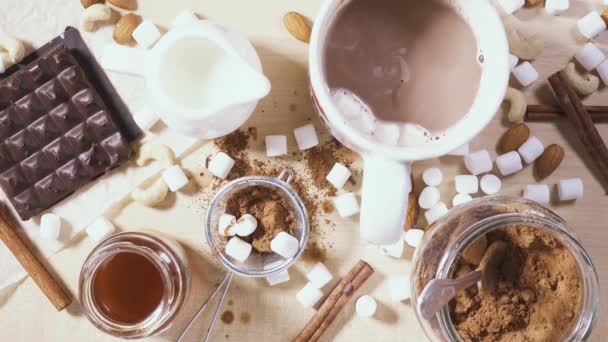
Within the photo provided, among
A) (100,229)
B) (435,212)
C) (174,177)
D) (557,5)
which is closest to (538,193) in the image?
(435,212)

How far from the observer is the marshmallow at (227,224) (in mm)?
826

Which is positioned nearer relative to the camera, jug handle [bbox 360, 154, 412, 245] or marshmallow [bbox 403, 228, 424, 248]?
jug handle [bbox 360, 154, 412, 245]

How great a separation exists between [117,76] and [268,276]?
36 cm

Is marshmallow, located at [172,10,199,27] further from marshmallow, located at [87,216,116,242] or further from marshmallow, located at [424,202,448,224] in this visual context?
marshmallow, located at [424,202,448,224]

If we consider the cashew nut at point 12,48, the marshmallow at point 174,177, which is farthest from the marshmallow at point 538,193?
the cashew nut at point 12,48

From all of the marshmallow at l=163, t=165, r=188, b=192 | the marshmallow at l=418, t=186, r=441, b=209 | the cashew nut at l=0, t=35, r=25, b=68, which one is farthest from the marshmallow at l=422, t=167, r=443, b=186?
the cashew nut at l=0, t=35, r=25, b=68

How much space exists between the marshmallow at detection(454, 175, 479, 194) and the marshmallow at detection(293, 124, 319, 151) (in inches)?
8.3

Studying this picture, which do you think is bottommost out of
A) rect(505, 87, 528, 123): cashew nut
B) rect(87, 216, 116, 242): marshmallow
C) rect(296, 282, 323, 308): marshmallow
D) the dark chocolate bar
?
rect(296, 282, 323, 308): marshmallow

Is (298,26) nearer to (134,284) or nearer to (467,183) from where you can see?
(467,183)

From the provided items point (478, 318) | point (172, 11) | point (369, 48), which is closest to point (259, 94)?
Answer: point (369, 48)

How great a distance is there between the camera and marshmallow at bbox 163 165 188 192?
2.81 ft

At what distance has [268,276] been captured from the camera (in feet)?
2.83

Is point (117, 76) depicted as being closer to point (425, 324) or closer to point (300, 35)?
point (300, 35)

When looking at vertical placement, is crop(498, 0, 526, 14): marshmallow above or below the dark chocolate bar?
below
